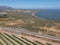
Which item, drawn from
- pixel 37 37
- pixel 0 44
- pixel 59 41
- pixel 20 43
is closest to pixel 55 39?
pixel 59 41

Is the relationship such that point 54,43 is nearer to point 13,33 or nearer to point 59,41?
point 59,41

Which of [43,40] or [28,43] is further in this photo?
[43,40]

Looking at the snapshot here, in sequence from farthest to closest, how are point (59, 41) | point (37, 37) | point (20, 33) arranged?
point (20, 33)
point (37, 37)
point (59, 41)

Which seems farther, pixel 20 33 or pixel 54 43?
pixel 20 33

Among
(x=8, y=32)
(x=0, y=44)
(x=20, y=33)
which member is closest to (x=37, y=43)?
(x=0, y=44)

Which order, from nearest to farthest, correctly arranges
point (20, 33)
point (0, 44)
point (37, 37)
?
point (0, 44) → point (37, 37) → point (20, 33)

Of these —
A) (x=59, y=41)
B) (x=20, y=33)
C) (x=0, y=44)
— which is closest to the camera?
(x=0, y=44)

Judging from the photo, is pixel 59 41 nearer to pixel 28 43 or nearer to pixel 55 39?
pixel 55 39

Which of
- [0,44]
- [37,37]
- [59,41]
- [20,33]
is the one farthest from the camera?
[20,33]

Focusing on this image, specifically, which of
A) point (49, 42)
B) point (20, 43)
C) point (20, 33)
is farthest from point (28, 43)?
point (20, 33)
